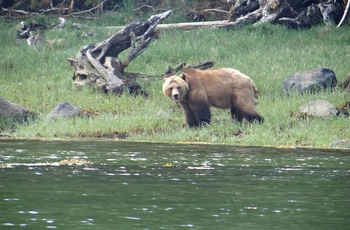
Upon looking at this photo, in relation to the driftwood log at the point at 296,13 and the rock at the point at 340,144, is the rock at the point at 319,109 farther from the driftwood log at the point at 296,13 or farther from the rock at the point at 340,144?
the driftwood log at the point at 296,13

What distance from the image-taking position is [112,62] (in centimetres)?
1773

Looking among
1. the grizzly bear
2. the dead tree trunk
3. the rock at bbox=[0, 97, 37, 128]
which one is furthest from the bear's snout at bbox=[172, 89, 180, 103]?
the rock at bbox=[0, 97, 37, 128]

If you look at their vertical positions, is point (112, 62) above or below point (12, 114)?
above

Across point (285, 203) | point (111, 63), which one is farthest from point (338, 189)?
point (111, 63)

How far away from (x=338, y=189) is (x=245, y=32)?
12.6m

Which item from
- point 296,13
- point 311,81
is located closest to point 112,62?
point 311,81

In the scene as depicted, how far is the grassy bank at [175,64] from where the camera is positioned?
14086mm

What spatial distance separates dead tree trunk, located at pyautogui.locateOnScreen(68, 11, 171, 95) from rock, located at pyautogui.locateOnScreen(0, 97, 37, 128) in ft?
6.39

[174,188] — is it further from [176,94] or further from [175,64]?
[175,64]

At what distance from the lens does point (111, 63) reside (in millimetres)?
17656

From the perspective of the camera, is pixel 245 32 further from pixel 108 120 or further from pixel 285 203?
pixel 285 203

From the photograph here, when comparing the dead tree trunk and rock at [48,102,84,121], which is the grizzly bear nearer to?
rock at [48,102,84,121]

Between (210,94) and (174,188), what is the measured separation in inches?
252

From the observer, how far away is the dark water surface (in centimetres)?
716
